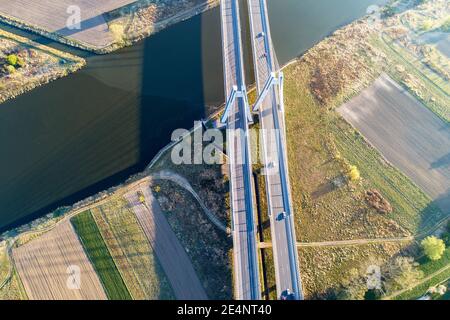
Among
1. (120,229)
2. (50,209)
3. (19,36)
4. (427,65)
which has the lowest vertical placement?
(120,229)

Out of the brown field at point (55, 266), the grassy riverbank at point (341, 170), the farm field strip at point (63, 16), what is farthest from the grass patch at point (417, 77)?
the brown field at point (55, 266)

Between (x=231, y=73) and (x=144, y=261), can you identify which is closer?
(x=144, y=261)

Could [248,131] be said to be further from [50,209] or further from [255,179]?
[50,209]

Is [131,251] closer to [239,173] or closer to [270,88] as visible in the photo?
[239,173]

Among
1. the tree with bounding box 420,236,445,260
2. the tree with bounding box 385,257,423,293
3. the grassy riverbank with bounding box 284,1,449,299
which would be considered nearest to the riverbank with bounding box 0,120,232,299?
the grassy riverbank with bounding box 284,1,449,299

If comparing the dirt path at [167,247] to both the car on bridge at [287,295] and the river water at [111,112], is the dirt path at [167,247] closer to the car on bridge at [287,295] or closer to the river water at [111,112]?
the river water at [111,112]

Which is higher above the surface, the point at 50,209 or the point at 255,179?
the point at 255,179
